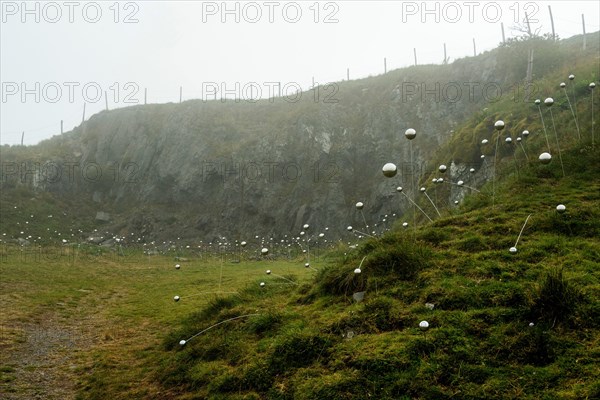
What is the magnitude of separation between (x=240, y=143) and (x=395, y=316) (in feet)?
121

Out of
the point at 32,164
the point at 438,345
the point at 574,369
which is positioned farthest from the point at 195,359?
the point at 32,164

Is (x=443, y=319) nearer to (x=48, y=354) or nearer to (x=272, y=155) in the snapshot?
(x=48, y=354)

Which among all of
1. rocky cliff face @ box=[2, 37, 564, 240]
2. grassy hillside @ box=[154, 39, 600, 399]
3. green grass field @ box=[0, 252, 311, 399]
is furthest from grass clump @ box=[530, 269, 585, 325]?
rocky cliff face @ box=[2, 37, 564, 240]

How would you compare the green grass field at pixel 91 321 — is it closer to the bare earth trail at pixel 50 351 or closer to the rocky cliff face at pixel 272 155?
the bare earth trail at pixel 50 351

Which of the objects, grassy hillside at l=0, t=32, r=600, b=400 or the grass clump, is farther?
the grass clump

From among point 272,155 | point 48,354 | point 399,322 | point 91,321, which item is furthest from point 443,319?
point 272,155

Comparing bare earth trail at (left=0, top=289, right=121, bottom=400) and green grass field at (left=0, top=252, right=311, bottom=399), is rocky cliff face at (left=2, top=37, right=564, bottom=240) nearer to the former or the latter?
green grass field at (left=0, top=252, right=311, bottom=399)

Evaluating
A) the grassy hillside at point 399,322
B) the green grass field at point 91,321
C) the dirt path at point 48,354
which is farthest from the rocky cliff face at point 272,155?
the dirt path at point 48,354

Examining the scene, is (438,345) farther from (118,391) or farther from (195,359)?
(118,391)

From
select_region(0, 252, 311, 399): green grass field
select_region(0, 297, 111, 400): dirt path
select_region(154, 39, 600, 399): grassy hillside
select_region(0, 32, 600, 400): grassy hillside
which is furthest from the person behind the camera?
select_region(0, 252, 311, 399): green grass field

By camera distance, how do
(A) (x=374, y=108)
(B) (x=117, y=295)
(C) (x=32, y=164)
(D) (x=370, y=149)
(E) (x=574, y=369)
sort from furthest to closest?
(C) (x=32, y=164) < (A) (x=374, y=108) < (D) (x=370, y=149) < (B) (x=117, y=295) < (E) (x=574, y=369)

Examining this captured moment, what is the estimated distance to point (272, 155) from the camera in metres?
38.6

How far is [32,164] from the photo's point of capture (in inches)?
1689

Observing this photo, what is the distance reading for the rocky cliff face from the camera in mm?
33438
